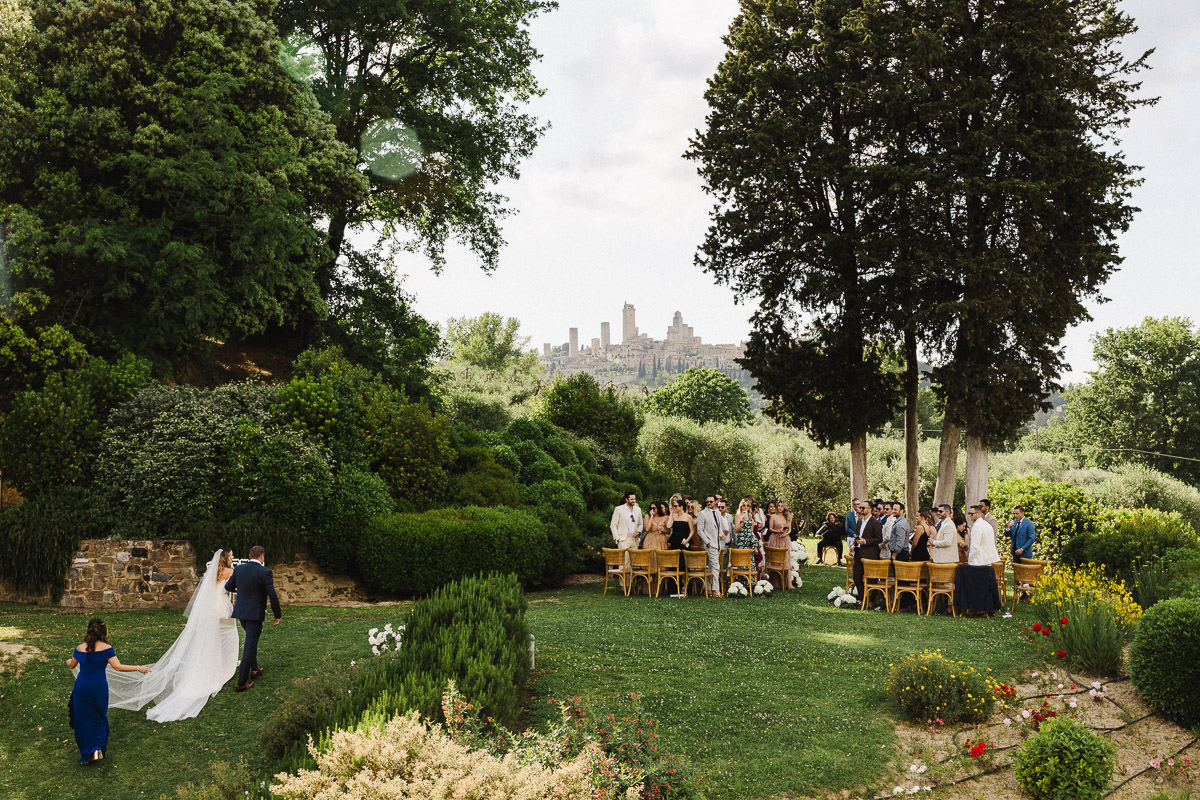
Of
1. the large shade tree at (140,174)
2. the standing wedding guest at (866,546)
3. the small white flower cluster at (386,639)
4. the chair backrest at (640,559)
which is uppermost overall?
the large shade tree at (140,174)

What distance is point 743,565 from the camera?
51.4 feet

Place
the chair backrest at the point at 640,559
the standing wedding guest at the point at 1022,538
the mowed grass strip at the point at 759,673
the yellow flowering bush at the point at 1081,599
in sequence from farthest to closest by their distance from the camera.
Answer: the chair backrest at the point at 640,559
the standing wedding guest at the point at 1022,538
the yellow flowering bush at the point at 1081,599
the mowed grass strip at the point at 759,673

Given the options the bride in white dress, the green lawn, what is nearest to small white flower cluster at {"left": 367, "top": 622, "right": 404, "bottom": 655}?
the green lawn

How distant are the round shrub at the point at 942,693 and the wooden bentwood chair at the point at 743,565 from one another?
22.2ft

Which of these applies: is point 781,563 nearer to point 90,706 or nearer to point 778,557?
point 778,557

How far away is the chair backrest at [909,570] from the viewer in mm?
13938

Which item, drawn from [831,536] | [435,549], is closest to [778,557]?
[435,549]

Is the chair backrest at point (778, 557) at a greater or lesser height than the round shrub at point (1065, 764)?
greater

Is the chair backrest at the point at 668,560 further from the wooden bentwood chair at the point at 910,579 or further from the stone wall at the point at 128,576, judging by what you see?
the stone wall at the point at 128,576

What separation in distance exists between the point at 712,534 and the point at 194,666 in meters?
9.37

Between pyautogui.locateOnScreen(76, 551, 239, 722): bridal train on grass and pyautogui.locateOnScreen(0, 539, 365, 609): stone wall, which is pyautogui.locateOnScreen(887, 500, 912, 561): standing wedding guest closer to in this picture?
pyautogui.locateOnScreen(76, 551, 239, 722): bridal train on grass

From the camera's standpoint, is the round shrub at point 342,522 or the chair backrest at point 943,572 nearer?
the chair backrest at point 943,572

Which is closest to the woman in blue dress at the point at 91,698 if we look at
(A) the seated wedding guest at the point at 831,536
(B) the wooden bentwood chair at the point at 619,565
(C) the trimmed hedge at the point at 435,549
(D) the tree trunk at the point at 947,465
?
(C) the trimmed hedge at the point at 435,549

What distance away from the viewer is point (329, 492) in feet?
54.0
